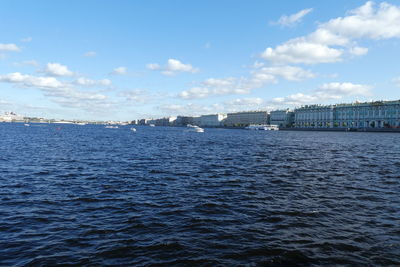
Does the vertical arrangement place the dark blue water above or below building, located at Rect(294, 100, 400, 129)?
below

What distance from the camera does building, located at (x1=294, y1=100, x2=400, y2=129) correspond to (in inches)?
5341

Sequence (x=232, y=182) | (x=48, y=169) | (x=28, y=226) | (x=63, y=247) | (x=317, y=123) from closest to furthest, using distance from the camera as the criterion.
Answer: (x=63, y=247) < (x=28, y=226) < (x=232, y=182) < (x=48, y=169) < (x=317, y=123)

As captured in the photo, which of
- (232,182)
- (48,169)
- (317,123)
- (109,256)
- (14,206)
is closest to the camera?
(109,256)

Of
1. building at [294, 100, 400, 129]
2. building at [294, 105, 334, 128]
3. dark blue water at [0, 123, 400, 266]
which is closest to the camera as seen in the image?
dark blue water at [0, 123, 400, 266]

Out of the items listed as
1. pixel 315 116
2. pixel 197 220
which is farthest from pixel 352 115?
pixel 197 220

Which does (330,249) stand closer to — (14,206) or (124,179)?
(14,206)

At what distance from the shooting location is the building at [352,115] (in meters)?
136

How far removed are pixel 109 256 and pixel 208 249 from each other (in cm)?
263

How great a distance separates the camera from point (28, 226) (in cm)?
957

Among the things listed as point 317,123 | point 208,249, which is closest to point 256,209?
point 208,249

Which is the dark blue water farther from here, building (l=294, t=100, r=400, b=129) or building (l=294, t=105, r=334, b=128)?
building (l=294, t=105, r=334, b=128)

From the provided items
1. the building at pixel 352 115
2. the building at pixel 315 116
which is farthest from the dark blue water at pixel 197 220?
the building at pixel 315 116

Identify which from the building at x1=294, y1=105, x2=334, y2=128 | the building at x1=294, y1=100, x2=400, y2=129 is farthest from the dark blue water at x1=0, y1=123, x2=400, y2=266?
the building at x1=294, y1=105, x2=334, y2=128

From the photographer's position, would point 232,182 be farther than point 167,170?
No
